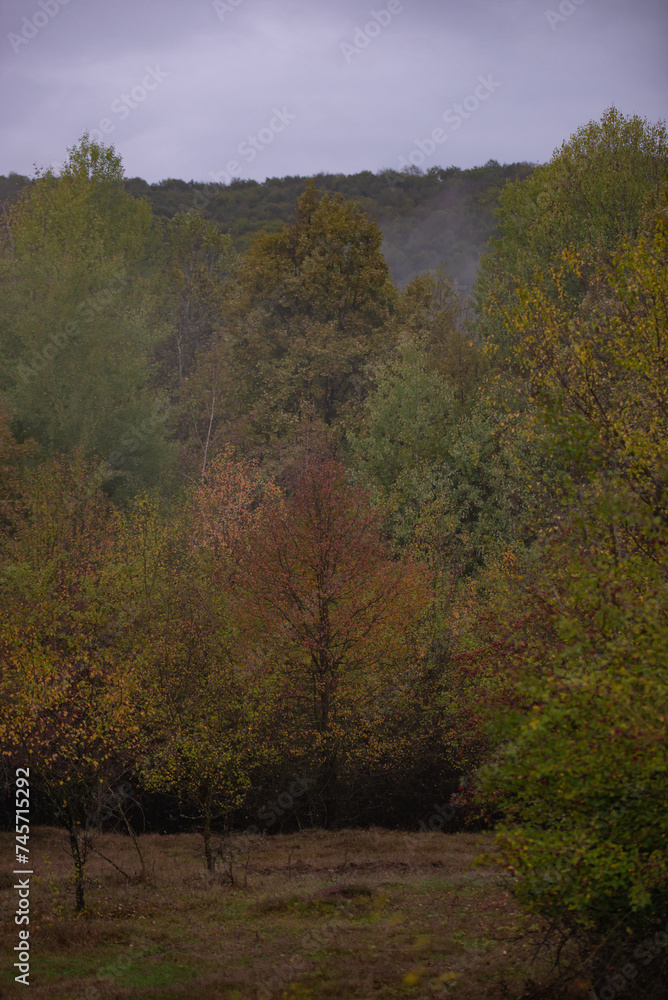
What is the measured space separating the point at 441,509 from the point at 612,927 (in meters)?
27.2

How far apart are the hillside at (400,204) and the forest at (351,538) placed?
34.9 meters

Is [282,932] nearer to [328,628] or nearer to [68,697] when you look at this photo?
[68,697]

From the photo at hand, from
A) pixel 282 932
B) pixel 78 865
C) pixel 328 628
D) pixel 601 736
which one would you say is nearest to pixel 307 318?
pixel 328 628

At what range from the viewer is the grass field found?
11406 mm

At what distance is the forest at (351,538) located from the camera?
31.5 ft

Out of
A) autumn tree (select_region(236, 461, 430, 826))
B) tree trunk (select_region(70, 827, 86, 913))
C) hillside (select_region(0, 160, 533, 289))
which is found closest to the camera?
tree trunk (select_region(70, 827, 86, 913))

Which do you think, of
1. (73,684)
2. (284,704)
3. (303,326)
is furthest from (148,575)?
(303,326)

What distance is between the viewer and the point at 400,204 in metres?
113

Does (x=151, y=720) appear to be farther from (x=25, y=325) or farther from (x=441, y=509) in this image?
(x=25, y=325)

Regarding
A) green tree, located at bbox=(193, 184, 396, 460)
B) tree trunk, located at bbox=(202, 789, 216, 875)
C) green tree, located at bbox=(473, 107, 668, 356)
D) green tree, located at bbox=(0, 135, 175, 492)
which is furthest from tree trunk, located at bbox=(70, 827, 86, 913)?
green tree, located at bbox=(193, 184, 396, 460)

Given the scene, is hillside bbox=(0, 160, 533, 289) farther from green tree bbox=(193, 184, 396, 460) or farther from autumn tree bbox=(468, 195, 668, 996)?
autumn tree bbox=(468, 195, 668, 996)

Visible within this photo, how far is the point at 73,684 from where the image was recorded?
53.7ft

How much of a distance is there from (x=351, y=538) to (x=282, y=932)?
1479 cm

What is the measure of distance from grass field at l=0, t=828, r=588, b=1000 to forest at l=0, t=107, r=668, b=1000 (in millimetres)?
564
